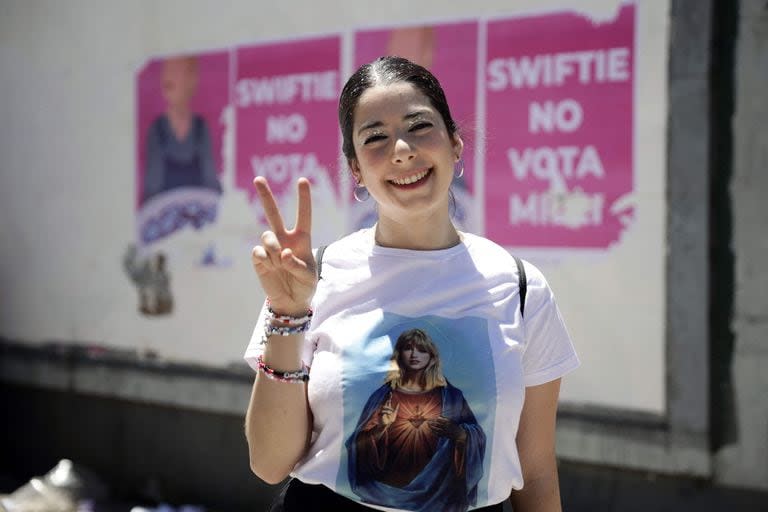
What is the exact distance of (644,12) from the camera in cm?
403

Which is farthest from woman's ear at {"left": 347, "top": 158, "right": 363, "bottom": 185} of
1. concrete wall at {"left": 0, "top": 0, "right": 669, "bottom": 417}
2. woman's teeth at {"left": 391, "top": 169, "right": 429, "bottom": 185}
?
concrete wall at {"left": 0, "top": 0, "right": 669, "bottom": 417}

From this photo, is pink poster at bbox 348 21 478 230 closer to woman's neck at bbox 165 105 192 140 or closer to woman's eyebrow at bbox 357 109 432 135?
woman's neck at bbox 165 105 192 140

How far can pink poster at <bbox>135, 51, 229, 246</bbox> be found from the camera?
219 inches

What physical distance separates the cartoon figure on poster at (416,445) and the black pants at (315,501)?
0.04m

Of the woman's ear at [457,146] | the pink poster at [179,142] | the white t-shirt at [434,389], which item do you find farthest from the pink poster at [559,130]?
the white t-shirt at [434,389]

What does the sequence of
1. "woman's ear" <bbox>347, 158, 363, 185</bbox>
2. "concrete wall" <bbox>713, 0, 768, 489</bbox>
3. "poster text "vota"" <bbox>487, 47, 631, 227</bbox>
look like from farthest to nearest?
"poster text "vota"" <bbox>487, 47, 631, 227</bbox>
"concrete wall" <bbox>713, 0, 768, 489</bbox>
"woman's ear" <bbox>347, 158, 363, 185</bbox>

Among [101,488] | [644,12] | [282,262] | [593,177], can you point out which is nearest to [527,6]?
[644,12]

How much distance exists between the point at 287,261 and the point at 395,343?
0.85ft

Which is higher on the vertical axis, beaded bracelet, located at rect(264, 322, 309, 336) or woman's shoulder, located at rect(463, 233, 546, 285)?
woman's shoulder, located at rect(463, 233, 546, 285)

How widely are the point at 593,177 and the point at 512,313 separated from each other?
248 cm

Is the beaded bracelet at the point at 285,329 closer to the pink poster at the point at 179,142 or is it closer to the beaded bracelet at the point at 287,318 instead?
the beaded bracelet at the point at 287,318

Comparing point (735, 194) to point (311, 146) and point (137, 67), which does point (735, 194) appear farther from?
point (137, 67)

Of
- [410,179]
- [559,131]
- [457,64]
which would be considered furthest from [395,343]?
[457,64]

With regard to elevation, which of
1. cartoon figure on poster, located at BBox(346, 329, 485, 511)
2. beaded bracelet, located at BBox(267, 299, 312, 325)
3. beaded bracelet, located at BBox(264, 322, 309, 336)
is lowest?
cartoon figure on poster, located at BBox(346, 329, 485, 511)
